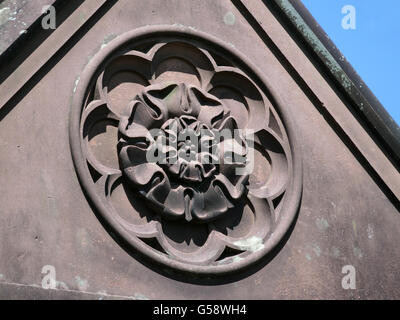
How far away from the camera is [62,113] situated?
11.1 meters

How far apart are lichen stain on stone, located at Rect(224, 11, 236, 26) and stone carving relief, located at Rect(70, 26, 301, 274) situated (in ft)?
0.97

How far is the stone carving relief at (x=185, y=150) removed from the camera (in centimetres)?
1123

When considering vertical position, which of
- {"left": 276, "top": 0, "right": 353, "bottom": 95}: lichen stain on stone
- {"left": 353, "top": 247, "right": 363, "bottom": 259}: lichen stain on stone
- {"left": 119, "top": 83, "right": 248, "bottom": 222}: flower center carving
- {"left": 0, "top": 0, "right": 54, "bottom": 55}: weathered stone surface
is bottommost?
{"left": 353, "top": 247, "right": 363, "bottom": 259}: lichen stain on stone

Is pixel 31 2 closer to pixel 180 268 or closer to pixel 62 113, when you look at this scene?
pixel 62 113

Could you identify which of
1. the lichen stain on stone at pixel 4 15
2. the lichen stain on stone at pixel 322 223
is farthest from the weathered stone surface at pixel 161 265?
the lichen stain on stone at pixel 4 15

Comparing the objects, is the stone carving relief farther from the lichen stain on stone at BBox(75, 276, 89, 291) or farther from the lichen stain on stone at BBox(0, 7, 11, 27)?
the lichen stain on stone at BBox(0, 7, 11, 27)

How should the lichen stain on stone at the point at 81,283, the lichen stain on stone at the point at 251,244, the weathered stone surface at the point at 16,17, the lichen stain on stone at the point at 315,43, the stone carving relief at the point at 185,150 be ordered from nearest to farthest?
1. the lichen stain on stone at the point at 81,283
2. the weathered stone surface at the point at 16,17
3. the stone carving relief at the point at 185,150
4. the lichen stain on stone at the point at 251,244
5. the lichen stain on stone at the point at 315,43

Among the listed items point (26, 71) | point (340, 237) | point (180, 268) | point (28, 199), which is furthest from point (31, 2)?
point (340, 237)

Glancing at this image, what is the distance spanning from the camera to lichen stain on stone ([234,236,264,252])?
11.5 m

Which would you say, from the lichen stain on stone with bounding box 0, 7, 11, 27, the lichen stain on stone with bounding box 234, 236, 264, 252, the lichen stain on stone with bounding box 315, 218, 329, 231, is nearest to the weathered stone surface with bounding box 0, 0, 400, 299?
the lichen stain on stone with bounding box 315, 218, 329, 231

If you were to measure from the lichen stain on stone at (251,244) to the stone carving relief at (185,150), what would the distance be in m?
0.01

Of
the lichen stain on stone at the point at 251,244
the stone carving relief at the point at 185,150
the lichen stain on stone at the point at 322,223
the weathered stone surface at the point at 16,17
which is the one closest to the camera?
the weathered stone surface at the point at 16,17

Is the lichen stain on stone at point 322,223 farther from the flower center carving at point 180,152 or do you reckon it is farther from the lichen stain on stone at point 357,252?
the flower center carving at point 180,152

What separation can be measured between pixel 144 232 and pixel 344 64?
8.94ft
